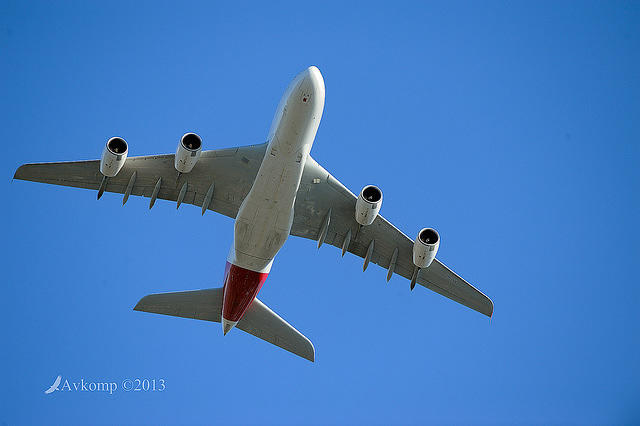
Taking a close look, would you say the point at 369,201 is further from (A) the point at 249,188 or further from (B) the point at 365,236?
(A) the point at 249,188

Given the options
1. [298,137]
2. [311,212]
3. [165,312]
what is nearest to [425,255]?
[311,212]

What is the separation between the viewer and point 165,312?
28000 millimetres

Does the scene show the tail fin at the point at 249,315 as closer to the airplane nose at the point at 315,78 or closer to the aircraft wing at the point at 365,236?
the aircraft wing at the point at 365,236

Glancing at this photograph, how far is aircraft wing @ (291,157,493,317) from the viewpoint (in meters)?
26.6

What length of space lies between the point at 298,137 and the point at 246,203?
125 inches

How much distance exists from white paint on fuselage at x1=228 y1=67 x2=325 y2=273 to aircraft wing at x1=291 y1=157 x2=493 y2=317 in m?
2.68

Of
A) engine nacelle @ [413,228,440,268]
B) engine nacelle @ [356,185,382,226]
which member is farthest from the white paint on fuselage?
engine nacelle @ [413,228,440,268]

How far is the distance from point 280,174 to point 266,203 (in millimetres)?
1241

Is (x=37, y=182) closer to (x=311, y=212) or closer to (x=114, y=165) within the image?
(x=114, y=165)

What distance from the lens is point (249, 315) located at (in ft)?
94.9

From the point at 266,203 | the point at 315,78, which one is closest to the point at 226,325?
the point at 266,203

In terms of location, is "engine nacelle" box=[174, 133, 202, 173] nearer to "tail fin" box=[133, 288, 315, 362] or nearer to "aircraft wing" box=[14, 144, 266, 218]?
"aircraft wing" box=[14, 144, 266, 218]

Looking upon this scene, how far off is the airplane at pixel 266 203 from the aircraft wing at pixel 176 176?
0.04 metres

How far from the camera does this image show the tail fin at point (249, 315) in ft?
92.6
